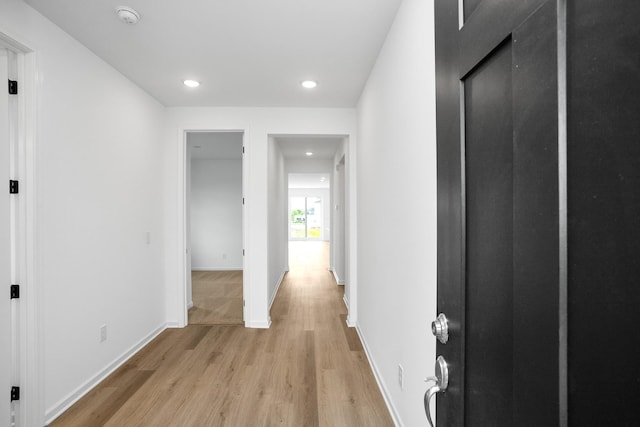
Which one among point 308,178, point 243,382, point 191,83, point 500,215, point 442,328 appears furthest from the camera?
point 308,178

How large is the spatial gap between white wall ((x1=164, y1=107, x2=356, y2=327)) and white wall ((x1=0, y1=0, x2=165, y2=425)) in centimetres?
35

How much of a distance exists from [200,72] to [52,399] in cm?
257

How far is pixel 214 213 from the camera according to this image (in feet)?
22.7

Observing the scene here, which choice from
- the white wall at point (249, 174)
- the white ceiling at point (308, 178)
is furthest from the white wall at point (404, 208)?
the white ceiling at point (308, 178)

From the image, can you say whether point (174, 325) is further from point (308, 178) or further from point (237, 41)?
point (308, 178)

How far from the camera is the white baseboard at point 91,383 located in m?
2.00

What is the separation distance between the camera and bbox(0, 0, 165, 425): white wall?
1.95 m

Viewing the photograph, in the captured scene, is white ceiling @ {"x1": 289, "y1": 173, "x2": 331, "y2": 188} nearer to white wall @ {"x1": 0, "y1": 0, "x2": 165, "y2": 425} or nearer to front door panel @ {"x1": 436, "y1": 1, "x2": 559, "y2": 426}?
white wall @ {"x1": 0, "y1": 0, "x2": 165, "y2": 425}

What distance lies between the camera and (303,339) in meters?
3.23

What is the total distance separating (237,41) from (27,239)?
1793 mm

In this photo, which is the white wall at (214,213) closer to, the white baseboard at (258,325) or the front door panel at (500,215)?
the white baseboard at (258,325)

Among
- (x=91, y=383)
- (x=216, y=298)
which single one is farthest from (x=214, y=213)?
(x=91, y=383)

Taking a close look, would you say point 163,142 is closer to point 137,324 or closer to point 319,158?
point 137,324

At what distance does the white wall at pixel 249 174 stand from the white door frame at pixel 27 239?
1.70m
